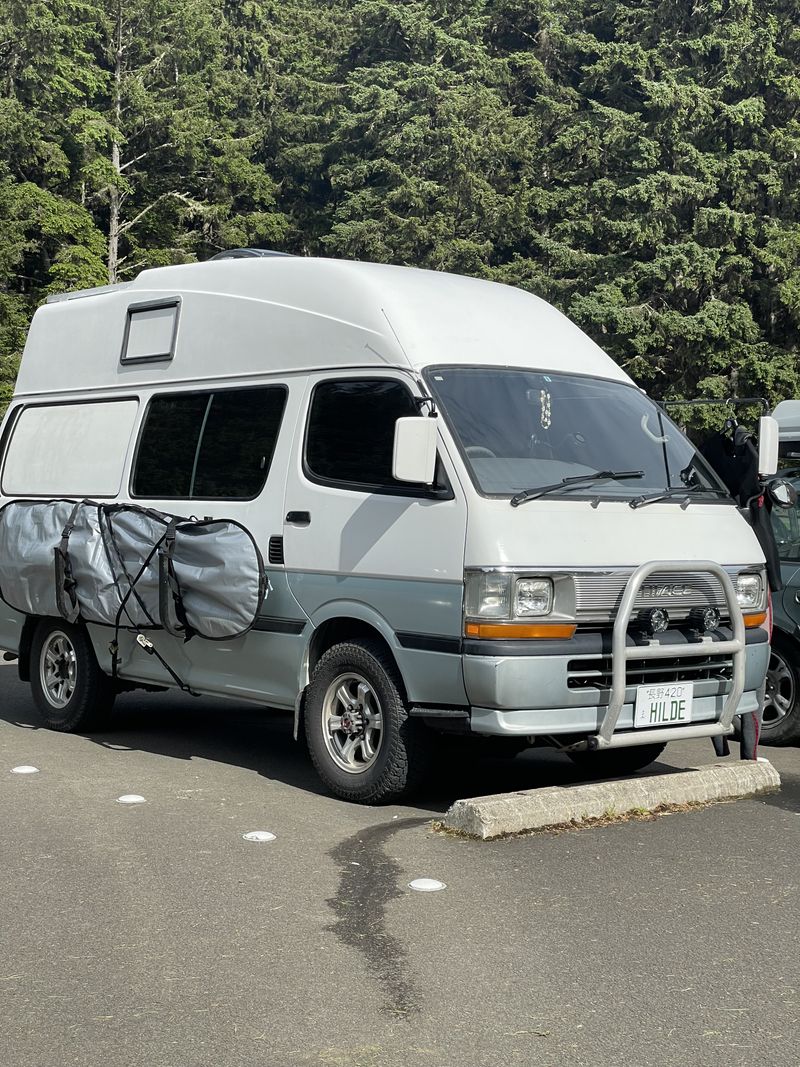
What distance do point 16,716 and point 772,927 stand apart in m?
6.62

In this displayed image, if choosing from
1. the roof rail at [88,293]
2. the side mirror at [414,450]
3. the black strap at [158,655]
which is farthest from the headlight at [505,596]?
the roof rail at [88,293]

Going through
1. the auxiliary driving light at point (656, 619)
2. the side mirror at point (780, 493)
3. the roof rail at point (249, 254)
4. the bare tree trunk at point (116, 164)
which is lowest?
the auxiliary driving light at point (656, 619)

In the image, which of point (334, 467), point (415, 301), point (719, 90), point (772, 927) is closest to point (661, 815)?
point (772, 927)

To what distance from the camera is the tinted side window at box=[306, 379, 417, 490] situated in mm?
7523

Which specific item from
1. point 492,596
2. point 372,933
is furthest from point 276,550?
point 372,933

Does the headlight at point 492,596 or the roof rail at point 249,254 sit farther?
the roof rail at point 249,254

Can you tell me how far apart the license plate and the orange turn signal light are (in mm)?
585

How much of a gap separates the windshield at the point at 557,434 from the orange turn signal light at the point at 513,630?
0.66 meters

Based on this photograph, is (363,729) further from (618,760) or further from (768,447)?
(768,447)

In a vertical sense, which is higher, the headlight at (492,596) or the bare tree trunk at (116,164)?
the bare tree trunk at (116,164)

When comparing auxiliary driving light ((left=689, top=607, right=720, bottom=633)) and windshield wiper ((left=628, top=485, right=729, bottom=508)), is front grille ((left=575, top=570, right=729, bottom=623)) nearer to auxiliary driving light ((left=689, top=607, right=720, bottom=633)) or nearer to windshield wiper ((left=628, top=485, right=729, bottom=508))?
auxiliary driving light ((left=689, top=607, right=720, bottom=633))

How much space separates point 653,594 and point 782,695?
3047mm

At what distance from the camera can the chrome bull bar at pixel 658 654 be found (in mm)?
6895

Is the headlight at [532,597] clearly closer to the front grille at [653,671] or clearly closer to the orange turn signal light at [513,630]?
the orange turn signal light at [513,630]
